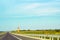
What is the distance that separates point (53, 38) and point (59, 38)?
0.94 m

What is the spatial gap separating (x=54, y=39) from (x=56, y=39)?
0.30 m

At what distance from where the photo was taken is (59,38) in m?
39.7

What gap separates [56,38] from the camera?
132ft

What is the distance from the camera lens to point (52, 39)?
128 ft

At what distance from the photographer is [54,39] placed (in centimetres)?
3953

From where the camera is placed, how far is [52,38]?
A: 39.3m

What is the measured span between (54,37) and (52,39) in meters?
1.85

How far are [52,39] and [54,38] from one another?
1.13 meters

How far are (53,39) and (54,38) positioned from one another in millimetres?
265

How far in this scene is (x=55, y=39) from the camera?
39.6 m

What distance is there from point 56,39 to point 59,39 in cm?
73

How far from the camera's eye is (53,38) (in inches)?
1577

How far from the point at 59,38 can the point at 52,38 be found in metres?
1.13

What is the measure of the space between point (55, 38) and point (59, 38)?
674 mm
